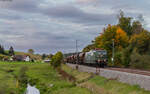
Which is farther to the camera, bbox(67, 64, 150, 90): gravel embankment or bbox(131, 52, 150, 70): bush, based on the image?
bbox(131, 52, 150, 70): bush

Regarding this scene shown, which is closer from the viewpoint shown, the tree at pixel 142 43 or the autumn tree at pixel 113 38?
the tree at pixel 142 43

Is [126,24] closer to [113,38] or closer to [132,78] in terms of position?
[113,38]

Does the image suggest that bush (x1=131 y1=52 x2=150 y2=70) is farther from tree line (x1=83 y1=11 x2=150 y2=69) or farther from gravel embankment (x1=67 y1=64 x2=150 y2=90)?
gravel embankment (x1=67 y1=64 x2=150 y2=90)

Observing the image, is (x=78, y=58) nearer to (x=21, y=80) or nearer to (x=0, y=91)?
(x=21, y=80)

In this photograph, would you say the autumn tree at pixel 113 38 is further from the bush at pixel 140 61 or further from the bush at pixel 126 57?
the bush at pixel 140 61

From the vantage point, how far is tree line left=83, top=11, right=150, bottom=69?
58.8m

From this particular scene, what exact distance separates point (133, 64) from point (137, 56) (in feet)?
6.30

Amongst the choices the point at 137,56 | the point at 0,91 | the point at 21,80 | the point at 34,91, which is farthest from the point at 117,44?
the point at 0,91

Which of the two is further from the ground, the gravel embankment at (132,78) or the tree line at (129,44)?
the tree line at (129,44)

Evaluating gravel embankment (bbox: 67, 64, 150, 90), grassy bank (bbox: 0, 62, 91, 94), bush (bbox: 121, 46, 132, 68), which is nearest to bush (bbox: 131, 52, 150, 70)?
bush (bbox: 121, 46, 132, 68)

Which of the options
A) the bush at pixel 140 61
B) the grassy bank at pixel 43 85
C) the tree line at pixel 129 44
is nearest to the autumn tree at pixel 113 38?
the tree line at pixel 129 44

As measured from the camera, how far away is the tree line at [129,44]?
58841 millimetres

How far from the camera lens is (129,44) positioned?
72312 mm

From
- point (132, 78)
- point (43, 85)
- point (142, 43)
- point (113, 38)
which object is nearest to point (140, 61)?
point (142, 43)
